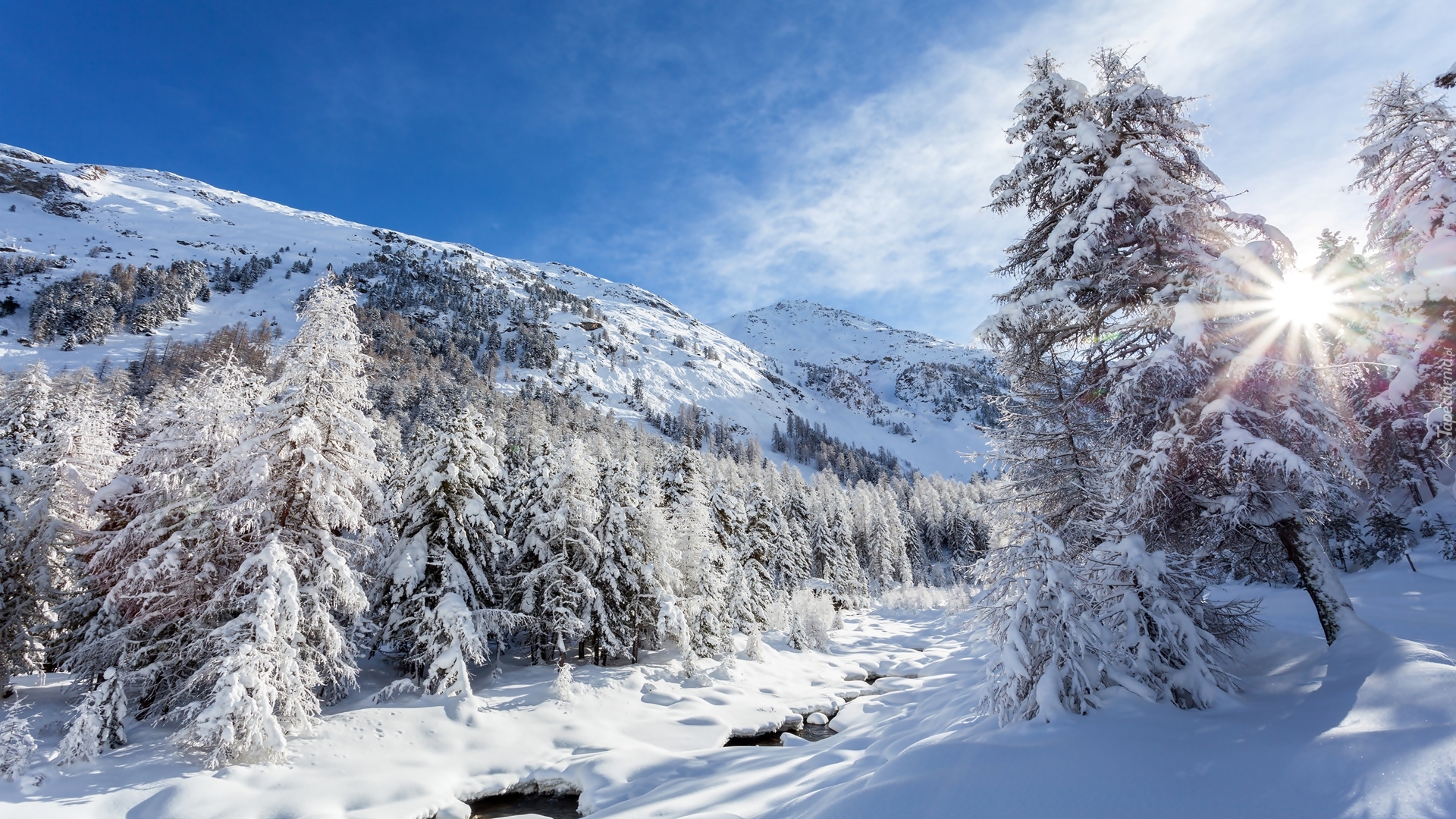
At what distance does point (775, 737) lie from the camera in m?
22.7

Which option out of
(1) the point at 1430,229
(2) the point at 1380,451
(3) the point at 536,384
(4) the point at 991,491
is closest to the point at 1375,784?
(4) the point at 991,491

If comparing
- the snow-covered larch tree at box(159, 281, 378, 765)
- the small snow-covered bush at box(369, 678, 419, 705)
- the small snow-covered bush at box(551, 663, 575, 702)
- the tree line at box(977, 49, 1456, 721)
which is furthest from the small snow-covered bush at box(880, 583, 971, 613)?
the snow-covered larch tree at box(159, 281, 378, 765)

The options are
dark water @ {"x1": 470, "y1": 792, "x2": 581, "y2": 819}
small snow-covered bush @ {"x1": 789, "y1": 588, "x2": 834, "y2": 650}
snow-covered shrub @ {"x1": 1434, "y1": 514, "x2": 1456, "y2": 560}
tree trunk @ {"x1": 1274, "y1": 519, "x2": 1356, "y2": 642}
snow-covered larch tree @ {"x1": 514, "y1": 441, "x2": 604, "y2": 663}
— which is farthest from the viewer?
small snow-covered bush @ {"x1": 789, "y1": 588, "x2": 834, "y2": 650}

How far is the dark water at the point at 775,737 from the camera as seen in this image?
21688mm

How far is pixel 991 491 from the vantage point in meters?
14.1

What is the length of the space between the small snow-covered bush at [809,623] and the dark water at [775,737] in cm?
1484

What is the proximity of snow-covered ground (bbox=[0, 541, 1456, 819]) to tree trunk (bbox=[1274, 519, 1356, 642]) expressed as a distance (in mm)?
369

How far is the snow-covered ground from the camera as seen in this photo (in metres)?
5.28

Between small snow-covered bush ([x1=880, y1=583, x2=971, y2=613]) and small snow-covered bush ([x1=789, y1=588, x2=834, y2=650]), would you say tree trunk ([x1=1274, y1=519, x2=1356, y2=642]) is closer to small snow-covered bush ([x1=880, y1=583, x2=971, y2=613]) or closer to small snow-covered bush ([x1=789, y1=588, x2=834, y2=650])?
small snow-covered bush ([x1=789, y1=588, x2=834, y2=650])

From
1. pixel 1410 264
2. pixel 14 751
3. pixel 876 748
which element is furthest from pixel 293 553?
pixel 1410 264

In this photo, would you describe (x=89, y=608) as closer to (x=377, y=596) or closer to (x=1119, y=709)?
(x=377, y=596)

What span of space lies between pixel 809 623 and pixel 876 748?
2753cm

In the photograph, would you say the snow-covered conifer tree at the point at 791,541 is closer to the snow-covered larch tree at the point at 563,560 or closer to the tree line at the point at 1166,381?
the snow-covered larch tree at the point at 563,560

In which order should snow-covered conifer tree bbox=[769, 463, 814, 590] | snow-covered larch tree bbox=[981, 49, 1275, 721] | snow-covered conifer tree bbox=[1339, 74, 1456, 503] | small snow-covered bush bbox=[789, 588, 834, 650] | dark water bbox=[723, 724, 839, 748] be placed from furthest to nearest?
snow-covered conifer tree bbox=[769, 463, 814, 590]
small snow-covered bush bbox=[789, 588, 834, 650]
dark water bbox=[723, 724, 839, 748]
snow-covered conifer tree bbox=[1339, 74, 1456, 503]
snow-covered larch tree bbox=[981, 49, 1275, 721]
